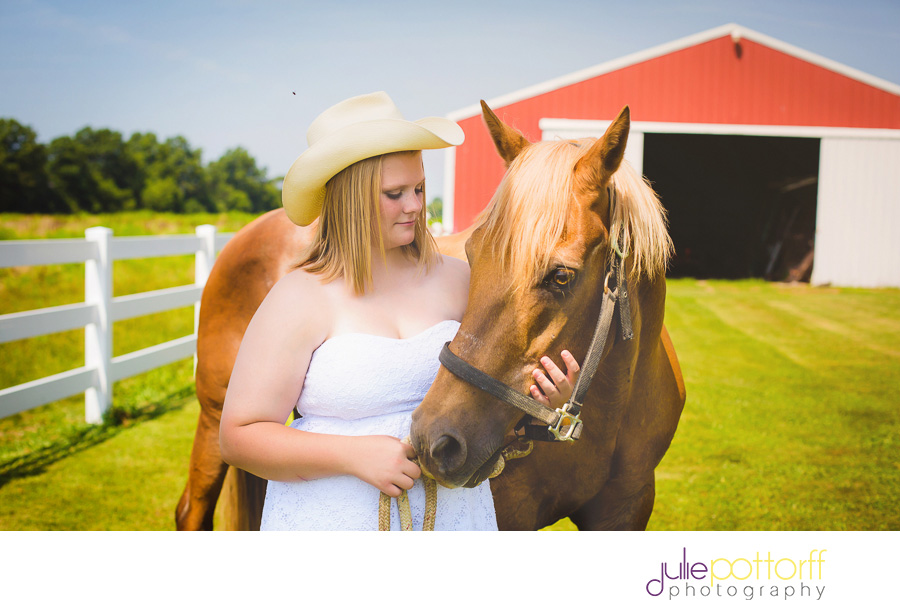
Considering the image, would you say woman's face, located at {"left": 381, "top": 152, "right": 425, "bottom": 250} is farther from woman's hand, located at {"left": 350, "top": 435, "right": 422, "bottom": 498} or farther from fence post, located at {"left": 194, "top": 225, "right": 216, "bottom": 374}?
fence post, located at {"left": 194, "top": 225, "right": 216, "bottom": 374}

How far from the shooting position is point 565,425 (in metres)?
1.16

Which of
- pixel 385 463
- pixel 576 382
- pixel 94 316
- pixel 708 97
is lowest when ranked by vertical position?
pixel 94 316

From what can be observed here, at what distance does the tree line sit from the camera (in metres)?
3.46

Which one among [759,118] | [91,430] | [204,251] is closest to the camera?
[91,430]

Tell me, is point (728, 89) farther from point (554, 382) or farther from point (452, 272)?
point (554, 382)

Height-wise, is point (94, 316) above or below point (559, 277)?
below

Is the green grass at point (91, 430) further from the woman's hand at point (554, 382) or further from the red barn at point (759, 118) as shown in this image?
the red barn at point (759, 118)

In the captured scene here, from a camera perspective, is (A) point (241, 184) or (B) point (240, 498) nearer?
(B) point (240, 498)

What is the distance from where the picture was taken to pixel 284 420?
3.74 feet

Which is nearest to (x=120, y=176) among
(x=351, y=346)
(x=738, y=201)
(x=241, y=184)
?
(x=241, y=184)

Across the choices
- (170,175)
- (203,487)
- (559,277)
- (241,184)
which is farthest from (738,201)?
(559,277)

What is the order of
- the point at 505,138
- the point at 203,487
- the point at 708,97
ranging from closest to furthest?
1. the point at 505,138
2. the point at 203,487
3. the point at 708,97

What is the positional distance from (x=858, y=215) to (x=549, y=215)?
4.61 m
